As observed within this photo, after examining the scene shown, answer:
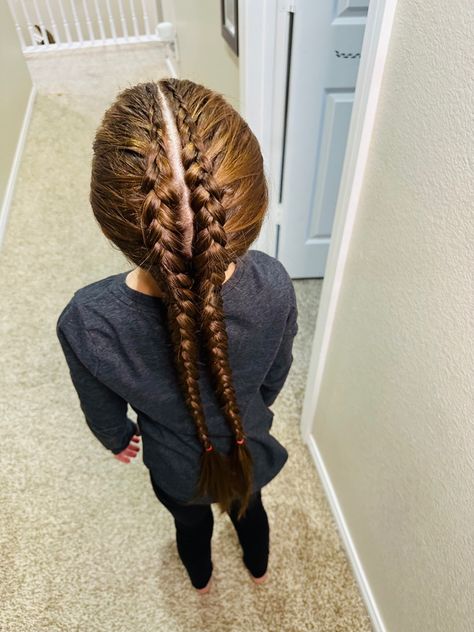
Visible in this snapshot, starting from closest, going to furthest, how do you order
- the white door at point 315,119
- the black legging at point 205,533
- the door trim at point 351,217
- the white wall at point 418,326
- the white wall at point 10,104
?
the white wall at point 418,326 < the door trim at point 351,217 < the black legging at point 205,533 < the white door at point 315,119 < the white wall at point 10,104

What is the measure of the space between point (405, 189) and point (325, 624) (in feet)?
3.55

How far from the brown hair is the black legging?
469 mm

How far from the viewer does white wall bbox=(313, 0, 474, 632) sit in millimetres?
651

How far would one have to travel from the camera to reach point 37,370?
5.83 feet

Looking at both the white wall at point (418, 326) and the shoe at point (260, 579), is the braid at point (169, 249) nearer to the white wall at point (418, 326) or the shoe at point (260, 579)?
the white wall at point (418, 326)

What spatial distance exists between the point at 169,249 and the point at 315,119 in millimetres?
1391

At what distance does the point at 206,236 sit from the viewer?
0.53m

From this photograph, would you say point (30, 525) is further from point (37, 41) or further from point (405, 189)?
point (37, 41)

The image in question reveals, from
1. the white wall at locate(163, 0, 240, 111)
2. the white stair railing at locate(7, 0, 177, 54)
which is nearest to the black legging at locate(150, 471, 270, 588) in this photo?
the white wall at locate(163, 0, 240, 111)

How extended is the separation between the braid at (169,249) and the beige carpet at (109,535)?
84 cm

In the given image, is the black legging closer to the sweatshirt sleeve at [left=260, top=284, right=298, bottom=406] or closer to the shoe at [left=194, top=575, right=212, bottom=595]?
the shoe at [left=194, top=575, right=212, bottom=595]

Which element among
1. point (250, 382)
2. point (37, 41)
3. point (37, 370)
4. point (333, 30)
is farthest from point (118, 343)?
point (37, 41)

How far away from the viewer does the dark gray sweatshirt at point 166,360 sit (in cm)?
66

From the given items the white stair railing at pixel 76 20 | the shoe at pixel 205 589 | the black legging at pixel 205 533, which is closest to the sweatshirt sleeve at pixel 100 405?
the black legging at pixel 205 533
